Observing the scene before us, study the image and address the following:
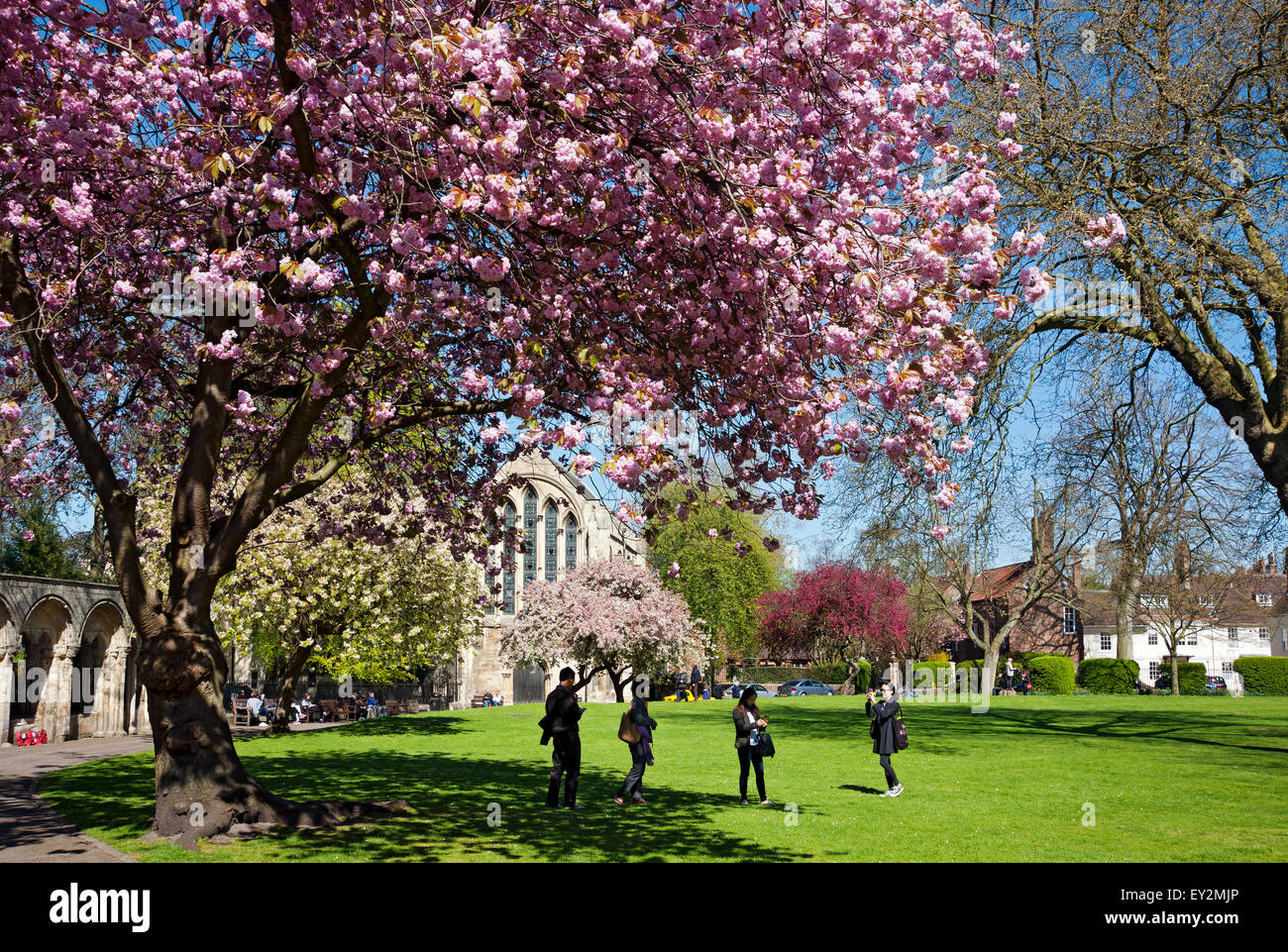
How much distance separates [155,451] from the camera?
17.3 metres

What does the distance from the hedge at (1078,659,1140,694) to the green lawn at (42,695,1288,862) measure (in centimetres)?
2873

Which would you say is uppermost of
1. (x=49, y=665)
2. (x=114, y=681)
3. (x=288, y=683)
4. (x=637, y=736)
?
(x=637, y=736)

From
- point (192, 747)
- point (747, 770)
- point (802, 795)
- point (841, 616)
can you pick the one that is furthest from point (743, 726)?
point (841, 616)

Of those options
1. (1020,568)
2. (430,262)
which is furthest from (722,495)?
(1020,568)

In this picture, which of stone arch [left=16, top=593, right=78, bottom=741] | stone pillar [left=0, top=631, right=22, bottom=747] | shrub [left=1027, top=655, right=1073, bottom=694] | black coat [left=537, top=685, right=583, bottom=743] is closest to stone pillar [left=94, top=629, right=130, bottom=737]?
stone arch [left=16, top=593, right=78, bottom=741]

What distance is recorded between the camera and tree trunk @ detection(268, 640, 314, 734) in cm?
2731

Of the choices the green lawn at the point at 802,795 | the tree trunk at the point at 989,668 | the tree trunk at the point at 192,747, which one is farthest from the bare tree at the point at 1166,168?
the tree trunk at the point at 989,668

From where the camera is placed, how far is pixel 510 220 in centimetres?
700

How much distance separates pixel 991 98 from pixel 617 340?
10.4 m

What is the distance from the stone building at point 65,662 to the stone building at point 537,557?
83.5 ft

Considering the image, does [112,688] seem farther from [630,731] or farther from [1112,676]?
[1112,676]

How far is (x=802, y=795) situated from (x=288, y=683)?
18.9m

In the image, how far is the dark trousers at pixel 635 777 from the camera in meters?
13.7

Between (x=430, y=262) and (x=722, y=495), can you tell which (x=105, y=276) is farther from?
(x=722, y=495)
